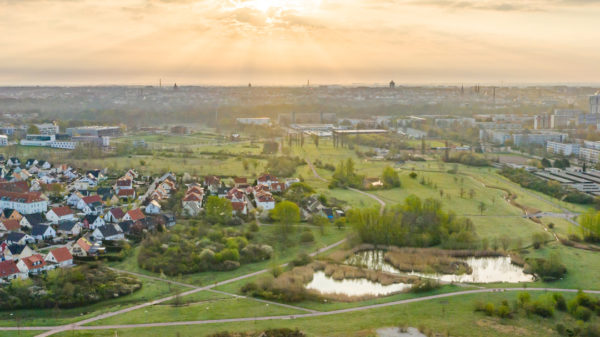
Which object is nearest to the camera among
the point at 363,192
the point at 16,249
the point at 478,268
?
the point at 16,249

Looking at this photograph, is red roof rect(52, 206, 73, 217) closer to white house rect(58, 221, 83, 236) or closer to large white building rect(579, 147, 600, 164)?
white house rect(58, 221, 83, 236)

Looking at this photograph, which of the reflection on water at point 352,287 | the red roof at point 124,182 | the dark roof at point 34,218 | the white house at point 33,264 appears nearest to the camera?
the reflection on water at point 352,287

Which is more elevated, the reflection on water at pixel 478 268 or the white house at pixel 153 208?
the white house at pixel 153 208

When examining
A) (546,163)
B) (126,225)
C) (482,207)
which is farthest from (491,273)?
(546,163)

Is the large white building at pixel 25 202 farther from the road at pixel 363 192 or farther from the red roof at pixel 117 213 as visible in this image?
the road at pixel 363 192

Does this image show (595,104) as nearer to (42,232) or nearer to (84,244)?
(84,244)

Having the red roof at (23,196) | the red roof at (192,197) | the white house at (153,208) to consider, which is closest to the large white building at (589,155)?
the red roof at (192,197)

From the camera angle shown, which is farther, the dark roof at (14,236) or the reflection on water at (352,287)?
the dark roof at (14,236)

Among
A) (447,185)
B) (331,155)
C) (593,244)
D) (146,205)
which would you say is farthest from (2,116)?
(593,244)
